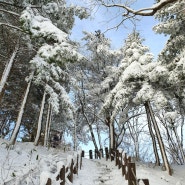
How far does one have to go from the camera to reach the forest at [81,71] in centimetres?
849

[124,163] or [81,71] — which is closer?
[124,163]

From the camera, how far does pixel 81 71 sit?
2342cm

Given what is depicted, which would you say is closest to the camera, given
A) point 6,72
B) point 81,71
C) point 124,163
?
point 124,163

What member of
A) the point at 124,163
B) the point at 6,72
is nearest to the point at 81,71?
the point at 6,72

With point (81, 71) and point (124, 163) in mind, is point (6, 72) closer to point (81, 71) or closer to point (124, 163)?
point (124, 163)

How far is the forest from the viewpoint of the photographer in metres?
8.49

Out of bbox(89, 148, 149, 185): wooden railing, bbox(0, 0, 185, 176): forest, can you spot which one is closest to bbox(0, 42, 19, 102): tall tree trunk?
bbox(0, 0, 185, 176): forest

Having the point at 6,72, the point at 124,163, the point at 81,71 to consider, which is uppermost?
the point at 81,71

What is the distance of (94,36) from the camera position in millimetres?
23328

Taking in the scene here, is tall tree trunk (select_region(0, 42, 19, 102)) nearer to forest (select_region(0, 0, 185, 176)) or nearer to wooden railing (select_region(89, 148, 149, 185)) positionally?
forest (select_region(0, 0, 185, 176))

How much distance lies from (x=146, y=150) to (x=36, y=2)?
100.0 feet

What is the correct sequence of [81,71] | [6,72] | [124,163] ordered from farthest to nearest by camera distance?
[81,71]
[6,72]
[124,163]

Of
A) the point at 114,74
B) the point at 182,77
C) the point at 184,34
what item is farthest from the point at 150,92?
the point at 114,74

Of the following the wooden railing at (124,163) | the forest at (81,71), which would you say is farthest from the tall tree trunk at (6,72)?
the wooden railing at (124,163)
